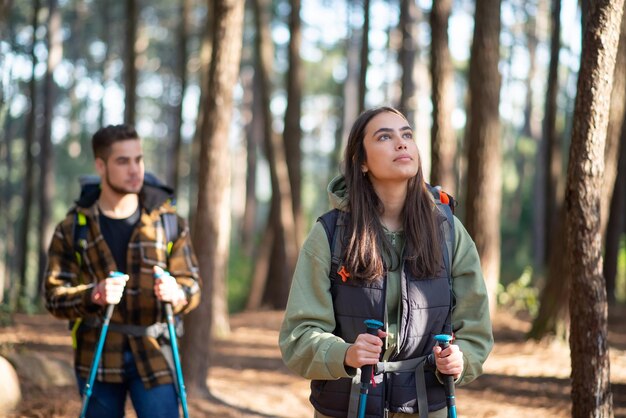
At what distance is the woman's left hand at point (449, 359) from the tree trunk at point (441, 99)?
8.68 meters

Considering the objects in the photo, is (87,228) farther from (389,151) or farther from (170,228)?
(389,151)

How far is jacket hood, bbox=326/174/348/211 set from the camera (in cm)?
341

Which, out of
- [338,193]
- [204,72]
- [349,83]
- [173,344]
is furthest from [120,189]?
[349,83]

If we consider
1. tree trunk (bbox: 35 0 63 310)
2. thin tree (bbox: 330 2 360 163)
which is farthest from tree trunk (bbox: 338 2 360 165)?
tree trunk (bbox: 35 0 63 310)

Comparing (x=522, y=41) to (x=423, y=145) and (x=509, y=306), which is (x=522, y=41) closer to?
(x=423, y=145)

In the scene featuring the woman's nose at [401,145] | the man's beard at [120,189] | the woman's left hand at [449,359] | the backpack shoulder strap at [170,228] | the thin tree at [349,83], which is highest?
the thin tree at [349,83]

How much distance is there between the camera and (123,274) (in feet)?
15.0

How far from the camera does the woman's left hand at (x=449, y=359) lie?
3098 mm

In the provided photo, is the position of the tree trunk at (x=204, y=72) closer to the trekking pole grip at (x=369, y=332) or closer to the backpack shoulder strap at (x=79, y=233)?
the backpack shoulder strap at (x=79, y=233)

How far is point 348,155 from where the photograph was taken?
355 cm

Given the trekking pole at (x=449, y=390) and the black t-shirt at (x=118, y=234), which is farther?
the black t-shirt at (x=118, y=234)

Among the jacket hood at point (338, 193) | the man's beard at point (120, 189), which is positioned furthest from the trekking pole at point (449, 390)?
the man's beard at point (120, 189)

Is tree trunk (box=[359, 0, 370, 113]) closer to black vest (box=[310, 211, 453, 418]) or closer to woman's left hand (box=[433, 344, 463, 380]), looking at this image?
black vest (box=[310, 211, 453, 418])

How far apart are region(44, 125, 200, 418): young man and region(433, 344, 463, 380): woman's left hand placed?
1900 mm
